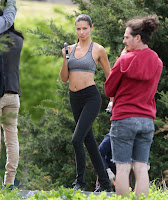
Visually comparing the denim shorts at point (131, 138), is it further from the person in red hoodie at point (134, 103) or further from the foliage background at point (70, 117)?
the foliage background at point (70, 117)

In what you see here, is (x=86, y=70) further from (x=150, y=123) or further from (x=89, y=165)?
(x=89, y=165)

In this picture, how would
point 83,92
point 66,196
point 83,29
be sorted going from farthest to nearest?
point 83,29, point 83,92, point 66,196

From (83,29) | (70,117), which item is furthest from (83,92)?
(70,117)

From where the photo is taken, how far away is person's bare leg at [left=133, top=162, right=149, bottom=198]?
407 cm

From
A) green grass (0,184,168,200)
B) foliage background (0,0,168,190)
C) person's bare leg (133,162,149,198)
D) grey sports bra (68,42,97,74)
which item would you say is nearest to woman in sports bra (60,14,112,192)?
grey sports bra (68,42,97,74)

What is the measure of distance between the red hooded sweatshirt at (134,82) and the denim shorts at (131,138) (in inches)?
2.3

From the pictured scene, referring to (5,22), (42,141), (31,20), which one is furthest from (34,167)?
(31,20)

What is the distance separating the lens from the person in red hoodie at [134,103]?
13.1ft

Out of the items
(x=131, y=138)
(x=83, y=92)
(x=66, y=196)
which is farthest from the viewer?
(x=83, y=92)

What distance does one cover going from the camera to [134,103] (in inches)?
159

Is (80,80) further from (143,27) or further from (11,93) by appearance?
(143,27)

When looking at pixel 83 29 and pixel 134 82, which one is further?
pixel 83 29

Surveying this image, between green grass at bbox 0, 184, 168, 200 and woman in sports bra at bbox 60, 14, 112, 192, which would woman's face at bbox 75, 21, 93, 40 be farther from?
green grass at bbox 0, 184, 168, 200

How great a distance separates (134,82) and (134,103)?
0.58 ft
